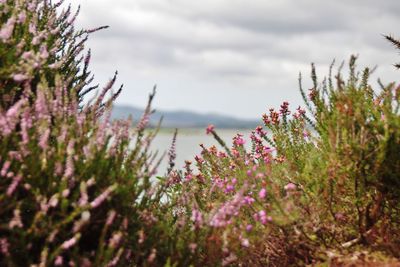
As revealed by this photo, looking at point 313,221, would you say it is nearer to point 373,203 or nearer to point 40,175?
point 373,203

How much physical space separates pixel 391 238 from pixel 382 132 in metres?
0.88

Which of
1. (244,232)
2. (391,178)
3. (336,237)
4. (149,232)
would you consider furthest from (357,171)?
(149,232)

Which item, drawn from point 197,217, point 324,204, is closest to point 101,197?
point 197,217

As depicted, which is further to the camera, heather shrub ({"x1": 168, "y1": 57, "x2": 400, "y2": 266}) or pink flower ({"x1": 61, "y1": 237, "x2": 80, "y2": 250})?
heather shrub ({"x1": 168, "y1": 57, "x2": 400, "y2": 266})

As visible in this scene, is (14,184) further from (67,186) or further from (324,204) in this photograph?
(324,204)

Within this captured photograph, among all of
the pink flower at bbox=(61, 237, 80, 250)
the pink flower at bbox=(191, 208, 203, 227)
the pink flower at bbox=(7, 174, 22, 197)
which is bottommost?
the pink flower at bbox=(61, 237, 80, 250)

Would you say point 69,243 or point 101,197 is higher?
point 101,197

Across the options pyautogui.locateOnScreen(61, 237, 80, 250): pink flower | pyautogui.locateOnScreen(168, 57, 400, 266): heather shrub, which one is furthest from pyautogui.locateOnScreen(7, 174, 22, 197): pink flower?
pyautogui.locateOnScreen(168, 57, 400, 266): heather shrub

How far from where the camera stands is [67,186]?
3541mm

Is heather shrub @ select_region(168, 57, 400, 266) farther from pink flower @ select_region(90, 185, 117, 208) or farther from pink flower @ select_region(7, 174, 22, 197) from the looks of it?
pink flower @ select_region(7, 174, 22, 197)

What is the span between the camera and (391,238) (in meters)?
4.59

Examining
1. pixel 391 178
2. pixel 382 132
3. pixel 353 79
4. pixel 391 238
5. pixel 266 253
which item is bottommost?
pixel 266 253

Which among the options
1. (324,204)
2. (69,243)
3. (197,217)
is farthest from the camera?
(324,204)

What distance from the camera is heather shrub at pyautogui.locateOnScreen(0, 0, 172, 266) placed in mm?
3375
